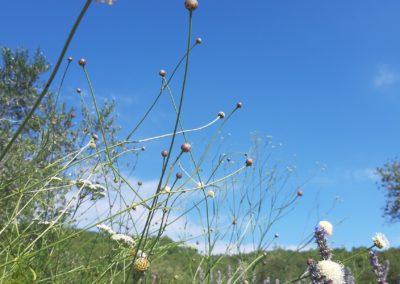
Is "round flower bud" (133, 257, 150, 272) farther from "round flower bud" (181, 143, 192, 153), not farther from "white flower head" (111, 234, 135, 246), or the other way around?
"white flower head" (111, 234, 135, 246)

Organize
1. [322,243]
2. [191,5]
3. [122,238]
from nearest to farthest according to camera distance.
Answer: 1. [191,5]
2. [322,243]
3. [122,238]

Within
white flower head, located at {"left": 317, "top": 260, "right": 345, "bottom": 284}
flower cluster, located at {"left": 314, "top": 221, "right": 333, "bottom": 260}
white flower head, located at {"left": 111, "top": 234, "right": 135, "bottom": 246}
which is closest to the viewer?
white flower head, located at {"left": 317, "top": 260, "right": 345, "bottom": 284}

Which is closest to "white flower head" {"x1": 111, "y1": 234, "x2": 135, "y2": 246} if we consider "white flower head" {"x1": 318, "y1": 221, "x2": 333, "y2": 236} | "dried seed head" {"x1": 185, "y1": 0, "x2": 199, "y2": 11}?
"white flower head" {"x1": 318, "y1": 221, "x2": 333, "y2": 236}

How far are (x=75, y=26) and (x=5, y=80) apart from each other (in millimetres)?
12538

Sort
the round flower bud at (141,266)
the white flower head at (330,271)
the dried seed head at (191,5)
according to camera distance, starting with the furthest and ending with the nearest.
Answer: the white flower head at (330,271), the round flower bud at (141,266), the dried seed head at (191,5)

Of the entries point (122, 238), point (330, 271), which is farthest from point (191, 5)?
point (122, 238)

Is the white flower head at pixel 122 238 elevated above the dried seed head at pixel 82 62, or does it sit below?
below

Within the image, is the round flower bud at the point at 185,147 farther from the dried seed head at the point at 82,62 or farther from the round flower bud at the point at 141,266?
the dried seed head at the point at 82,62

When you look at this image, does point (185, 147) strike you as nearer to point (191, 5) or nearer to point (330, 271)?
point (191, 5)

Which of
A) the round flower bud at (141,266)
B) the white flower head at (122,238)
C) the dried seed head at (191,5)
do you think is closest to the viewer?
the dried seed head at (191,5)

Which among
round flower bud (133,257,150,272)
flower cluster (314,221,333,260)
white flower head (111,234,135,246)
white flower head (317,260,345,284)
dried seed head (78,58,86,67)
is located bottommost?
round flower bud (133,257,150,272)

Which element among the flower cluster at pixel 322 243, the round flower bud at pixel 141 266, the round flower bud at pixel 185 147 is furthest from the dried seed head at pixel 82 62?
the flower cluster at pixel 322 243

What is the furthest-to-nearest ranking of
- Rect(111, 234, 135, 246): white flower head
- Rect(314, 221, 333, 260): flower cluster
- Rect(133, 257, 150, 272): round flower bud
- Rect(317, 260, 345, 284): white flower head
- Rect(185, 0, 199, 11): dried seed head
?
Rect(111, 234, 135, 246): white flower head, Rect(314, 221, 333, 260): flower cluster, Rect(317, 260, 345, 284): white flower head, Rect(133, 257, 150, 272): round flower bud, Rect(185, 0, 199, 11): dried seed head

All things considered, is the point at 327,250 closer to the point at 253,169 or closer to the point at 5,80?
the point at 253,169
